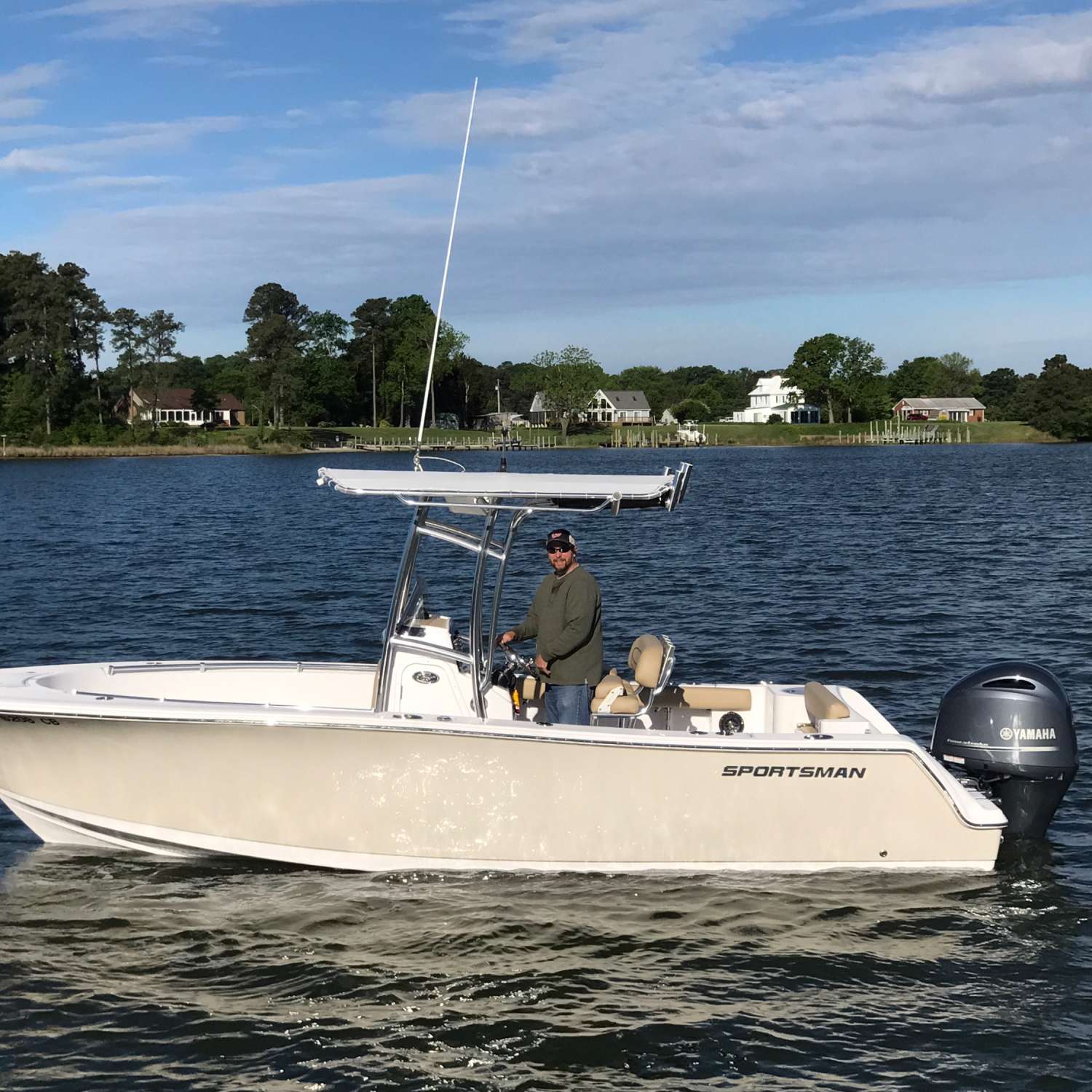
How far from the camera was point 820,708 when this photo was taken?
9031mm

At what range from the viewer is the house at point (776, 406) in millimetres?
160750

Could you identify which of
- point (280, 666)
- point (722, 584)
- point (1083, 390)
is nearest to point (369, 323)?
point (1083, 390)

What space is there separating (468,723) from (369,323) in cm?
13346

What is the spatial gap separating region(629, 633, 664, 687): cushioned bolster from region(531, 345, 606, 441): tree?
133 metres

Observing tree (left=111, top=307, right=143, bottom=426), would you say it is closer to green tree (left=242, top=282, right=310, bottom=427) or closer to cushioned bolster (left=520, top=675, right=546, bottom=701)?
green tree (left=242, top=282, right=310, bottom=427)

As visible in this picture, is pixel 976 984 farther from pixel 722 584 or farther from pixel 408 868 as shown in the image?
pixel 722 584

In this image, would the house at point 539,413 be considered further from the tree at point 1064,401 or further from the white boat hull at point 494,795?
the white boat hull at point 494,795

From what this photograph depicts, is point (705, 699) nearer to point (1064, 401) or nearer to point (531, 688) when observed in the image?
point (531, 688)

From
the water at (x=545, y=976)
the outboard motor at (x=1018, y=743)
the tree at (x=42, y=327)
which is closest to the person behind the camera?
the water at (x=545, y=976)

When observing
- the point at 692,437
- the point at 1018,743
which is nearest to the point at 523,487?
Result: the point at 1018,743

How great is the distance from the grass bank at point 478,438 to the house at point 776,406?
11.1 m

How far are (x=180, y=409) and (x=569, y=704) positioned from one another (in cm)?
12799

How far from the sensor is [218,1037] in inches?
277

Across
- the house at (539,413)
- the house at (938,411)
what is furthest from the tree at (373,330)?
the house at (938,411)
